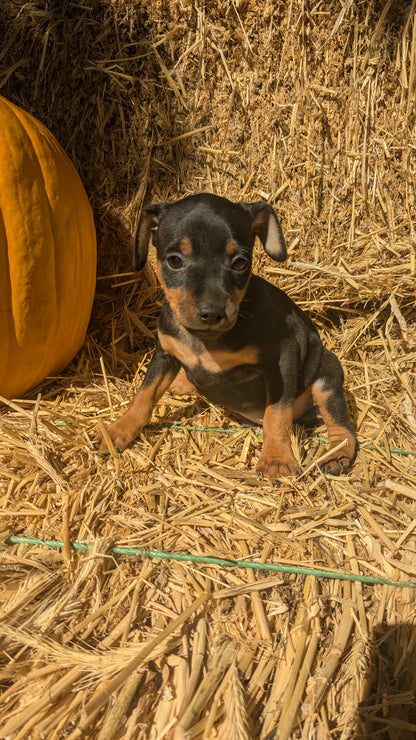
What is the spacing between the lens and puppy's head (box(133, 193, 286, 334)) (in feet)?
8.93

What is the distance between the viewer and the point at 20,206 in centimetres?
340

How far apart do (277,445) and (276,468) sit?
16cm

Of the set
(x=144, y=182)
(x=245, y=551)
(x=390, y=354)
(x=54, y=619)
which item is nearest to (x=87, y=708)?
(x=54, y=619)

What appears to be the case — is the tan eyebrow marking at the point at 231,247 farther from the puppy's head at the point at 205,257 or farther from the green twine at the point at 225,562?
the green twine at the point at 225,562

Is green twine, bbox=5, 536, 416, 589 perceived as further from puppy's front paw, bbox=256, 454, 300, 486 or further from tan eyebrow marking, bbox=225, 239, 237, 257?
tan eyebrow marking, bbox=225, 239, 237, 257

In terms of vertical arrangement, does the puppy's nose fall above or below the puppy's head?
below

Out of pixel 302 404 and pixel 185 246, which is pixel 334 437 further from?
pixel 185 246

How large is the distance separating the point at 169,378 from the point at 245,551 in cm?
138

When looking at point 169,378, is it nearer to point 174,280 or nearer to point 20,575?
point 174,280

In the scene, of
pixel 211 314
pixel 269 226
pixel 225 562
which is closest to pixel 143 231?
pixel 269 226

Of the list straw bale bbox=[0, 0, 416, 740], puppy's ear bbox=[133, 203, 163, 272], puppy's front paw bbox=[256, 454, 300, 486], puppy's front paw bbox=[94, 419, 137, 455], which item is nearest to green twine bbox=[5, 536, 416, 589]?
straw bale bbox=[0, 0, 416, 740]

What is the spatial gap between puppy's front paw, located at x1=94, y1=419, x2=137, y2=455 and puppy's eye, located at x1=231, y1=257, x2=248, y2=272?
4.08 feet

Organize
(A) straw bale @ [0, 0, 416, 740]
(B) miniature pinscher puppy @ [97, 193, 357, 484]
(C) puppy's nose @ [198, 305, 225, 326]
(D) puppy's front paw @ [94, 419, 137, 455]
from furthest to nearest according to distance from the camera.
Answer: (D) puppy's front paw @ [94, 419, 137, 455] → (B) miniature pinscher puppy @ [97, 193, 357, 484] → (C) puppy's nose @ [198, 305, 225, 326] → (A) straw bale @ [0, 0, 416, 740]

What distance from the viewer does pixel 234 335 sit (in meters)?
3.16
